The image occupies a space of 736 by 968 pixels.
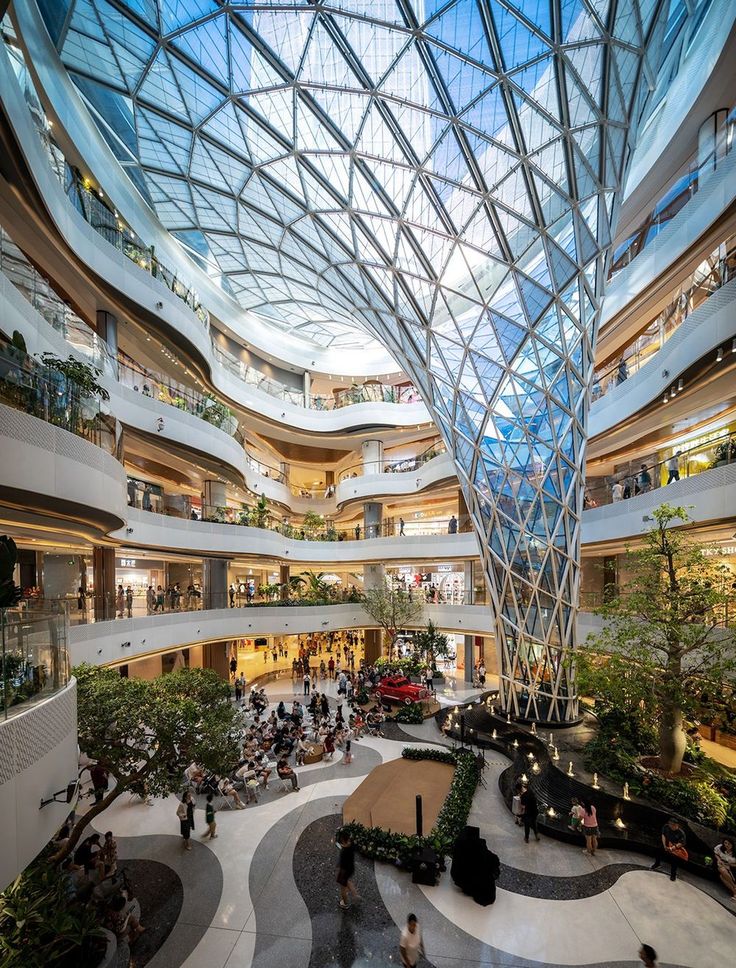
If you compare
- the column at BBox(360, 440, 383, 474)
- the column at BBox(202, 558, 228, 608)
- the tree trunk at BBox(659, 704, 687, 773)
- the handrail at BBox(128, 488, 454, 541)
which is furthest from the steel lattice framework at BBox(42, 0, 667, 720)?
the column at BBox(202, 558, 228, 608)

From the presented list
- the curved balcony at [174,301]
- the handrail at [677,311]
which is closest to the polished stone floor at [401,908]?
the handrail at [677,311]

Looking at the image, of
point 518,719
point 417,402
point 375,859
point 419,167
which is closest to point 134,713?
point 375,859

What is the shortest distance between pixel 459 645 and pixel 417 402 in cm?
1868

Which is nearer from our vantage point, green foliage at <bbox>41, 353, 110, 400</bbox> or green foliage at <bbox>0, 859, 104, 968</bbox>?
green foliage at <bbox>0, 859, 104, 968</bbox>

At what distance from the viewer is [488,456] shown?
2059cm

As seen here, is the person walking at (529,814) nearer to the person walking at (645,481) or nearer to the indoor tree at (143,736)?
the indoor tree at (143,736)

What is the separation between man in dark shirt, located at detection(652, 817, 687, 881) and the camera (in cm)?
1059

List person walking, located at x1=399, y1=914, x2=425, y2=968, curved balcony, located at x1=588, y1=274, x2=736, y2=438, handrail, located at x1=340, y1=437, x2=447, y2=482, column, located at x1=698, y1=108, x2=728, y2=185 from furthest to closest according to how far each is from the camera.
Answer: handrail, located at x1=340, y1=437, x2=447, y2=482, column, located at x1=698, y1=108, x2=728, y2=185, curved balcony, located at x1=588, y1=274, x2=736, y2=438, person walking, located at x1=399, y1=914, x2=425, y2=968

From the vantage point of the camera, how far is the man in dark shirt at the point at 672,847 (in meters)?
10.6

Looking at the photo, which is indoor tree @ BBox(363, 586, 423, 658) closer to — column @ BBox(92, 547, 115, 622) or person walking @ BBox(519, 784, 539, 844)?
column @ BBox(92, 547, 115, 622)

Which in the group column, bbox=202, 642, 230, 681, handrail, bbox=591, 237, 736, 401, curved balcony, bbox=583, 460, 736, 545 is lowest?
column, bbox=202, 642, 230, 681

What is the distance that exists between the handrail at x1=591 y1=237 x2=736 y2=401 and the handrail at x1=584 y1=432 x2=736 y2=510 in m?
3.93

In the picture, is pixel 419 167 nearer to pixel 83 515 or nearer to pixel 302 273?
pixel 302 273

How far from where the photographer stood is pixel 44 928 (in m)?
7.49
